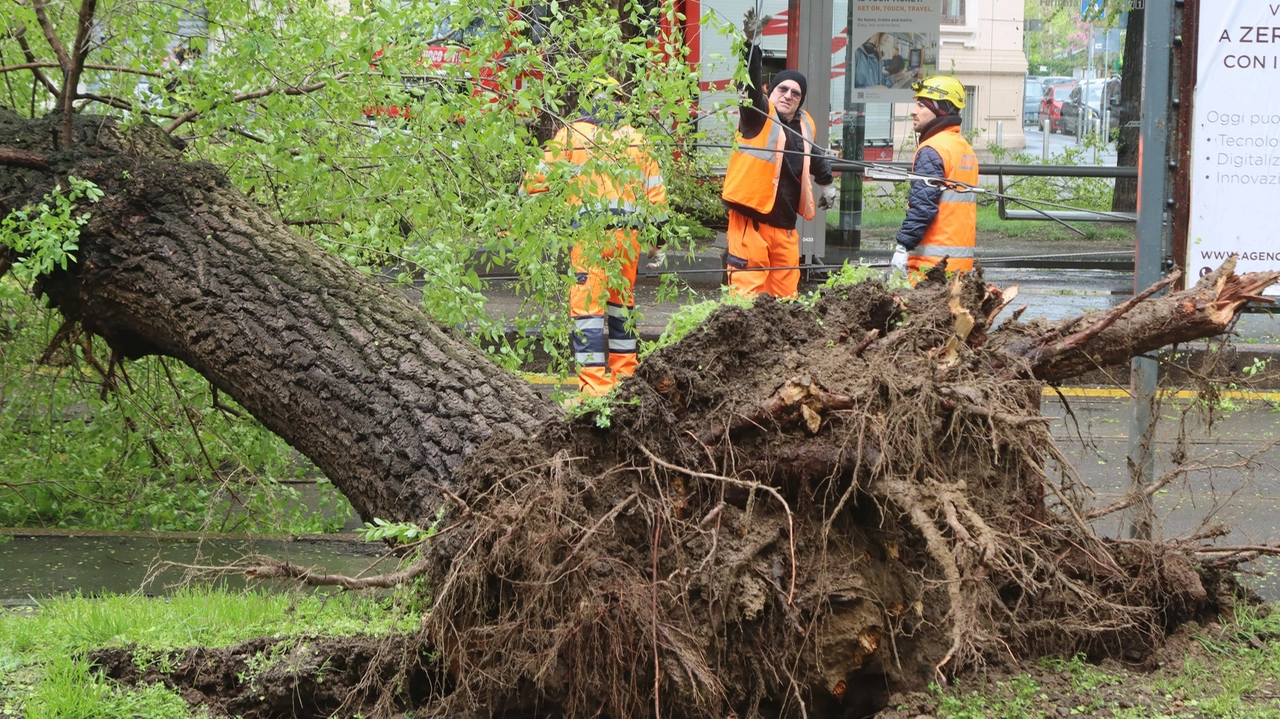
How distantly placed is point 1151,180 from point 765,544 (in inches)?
100

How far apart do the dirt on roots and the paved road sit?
49.3 feet

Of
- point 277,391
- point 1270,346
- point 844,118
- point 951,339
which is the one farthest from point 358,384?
point 844,118

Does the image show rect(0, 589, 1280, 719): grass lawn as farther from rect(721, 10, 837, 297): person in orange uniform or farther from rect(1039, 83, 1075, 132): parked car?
rect(1039, 83, 1075, 132): parked car

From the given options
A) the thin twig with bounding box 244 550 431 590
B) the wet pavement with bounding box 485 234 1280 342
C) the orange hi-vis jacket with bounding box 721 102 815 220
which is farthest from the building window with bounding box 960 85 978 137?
the thin twig with bounding box 244 550 431 590

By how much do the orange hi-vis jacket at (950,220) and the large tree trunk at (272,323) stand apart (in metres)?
3.97

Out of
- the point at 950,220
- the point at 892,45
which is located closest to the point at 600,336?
the point at 950,220

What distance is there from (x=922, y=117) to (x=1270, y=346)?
3.60m

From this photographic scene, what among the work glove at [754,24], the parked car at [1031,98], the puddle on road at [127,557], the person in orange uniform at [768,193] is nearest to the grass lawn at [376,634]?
the puddle on road at [127,557]

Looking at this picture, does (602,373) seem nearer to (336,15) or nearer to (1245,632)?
(336,15)

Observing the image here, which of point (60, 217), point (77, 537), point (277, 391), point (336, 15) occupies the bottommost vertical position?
point (77, 537)

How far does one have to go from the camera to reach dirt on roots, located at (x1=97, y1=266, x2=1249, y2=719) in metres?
3.14

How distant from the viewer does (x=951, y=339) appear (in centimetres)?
363

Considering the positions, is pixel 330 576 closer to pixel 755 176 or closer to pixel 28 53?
pixel 28 53

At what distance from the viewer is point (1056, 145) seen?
19.1 metres
